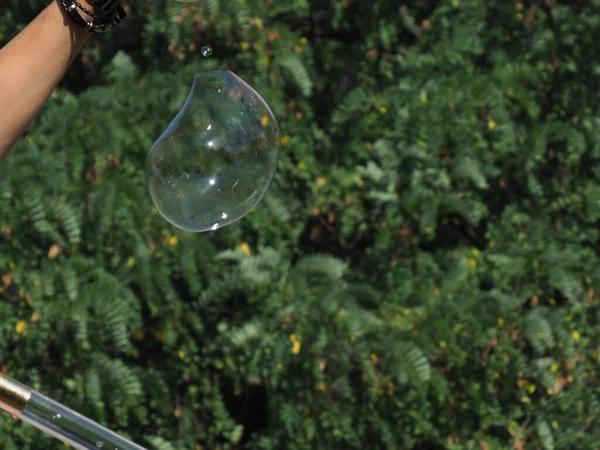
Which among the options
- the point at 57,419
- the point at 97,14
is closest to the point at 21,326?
the point at 57,419

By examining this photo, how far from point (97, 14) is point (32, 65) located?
0.12 m

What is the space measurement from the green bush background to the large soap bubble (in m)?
1.33

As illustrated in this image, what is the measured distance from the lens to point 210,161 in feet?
6.57

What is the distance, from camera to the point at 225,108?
2.03 m

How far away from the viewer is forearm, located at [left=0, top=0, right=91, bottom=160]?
53.1 inches

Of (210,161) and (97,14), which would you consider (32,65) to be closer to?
(97,14)

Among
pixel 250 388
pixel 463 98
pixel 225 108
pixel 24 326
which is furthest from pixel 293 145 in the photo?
pixel 225 108

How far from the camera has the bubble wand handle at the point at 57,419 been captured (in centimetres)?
136

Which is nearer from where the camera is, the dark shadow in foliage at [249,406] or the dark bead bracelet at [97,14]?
the dark bead bracelet at [97,14]

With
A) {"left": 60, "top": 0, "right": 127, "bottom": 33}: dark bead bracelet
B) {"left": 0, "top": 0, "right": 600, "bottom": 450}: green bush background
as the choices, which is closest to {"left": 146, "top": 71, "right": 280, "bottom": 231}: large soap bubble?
{"left": 60, "top": 0, "right": 127, "bottom": 33}: dark bead bracelet

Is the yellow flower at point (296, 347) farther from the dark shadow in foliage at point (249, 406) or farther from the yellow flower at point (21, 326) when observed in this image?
the yellow flower at point (21, 326)

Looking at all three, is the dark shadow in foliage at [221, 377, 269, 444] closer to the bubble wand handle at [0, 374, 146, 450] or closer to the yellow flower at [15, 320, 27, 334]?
the yellow flower at [15, 320, 27, 334]

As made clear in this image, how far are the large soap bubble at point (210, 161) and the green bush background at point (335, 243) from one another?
1327mm

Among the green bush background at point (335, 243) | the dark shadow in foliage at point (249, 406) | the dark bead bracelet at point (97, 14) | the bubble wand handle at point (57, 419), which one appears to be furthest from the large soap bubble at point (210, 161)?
the dark shadow in foliage at point (249, 406)
